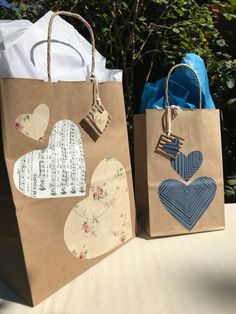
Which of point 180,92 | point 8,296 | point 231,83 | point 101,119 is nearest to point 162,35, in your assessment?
point 231,83

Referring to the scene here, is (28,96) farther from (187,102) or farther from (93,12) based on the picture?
(93,12)

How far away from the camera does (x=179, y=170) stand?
36.8 inches

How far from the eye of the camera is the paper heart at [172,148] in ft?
3.00

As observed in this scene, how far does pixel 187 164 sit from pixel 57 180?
1.18 feet

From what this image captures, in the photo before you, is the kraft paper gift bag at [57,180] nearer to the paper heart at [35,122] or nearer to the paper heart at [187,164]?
the paper heart at [35,122]

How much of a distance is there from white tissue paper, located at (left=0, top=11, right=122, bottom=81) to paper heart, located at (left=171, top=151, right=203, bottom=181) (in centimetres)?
24

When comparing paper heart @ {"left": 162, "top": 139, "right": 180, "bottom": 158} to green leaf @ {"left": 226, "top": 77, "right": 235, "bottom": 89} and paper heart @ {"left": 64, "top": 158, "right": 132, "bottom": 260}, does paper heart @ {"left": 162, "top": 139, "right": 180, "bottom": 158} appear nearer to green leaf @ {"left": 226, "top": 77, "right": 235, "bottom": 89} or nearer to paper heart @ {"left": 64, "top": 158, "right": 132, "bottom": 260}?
paper heart @ {"left": 64, "top": 158, "right": 132, "bottom": 260}

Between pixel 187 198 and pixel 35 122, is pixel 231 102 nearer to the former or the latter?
pixel 187 198

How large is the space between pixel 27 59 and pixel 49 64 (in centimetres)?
4

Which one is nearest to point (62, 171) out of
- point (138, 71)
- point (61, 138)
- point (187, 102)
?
point (61, 138)

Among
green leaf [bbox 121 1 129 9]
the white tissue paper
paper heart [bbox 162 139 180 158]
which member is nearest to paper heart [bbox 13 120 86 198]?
the white tissue paper

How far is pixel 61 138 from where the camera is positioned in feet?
2.37

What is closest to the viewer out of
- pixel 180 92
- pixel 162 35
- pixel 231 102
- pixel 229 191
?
pixel 180 92

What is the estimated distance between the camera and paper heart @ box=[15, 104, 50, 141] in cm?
66
